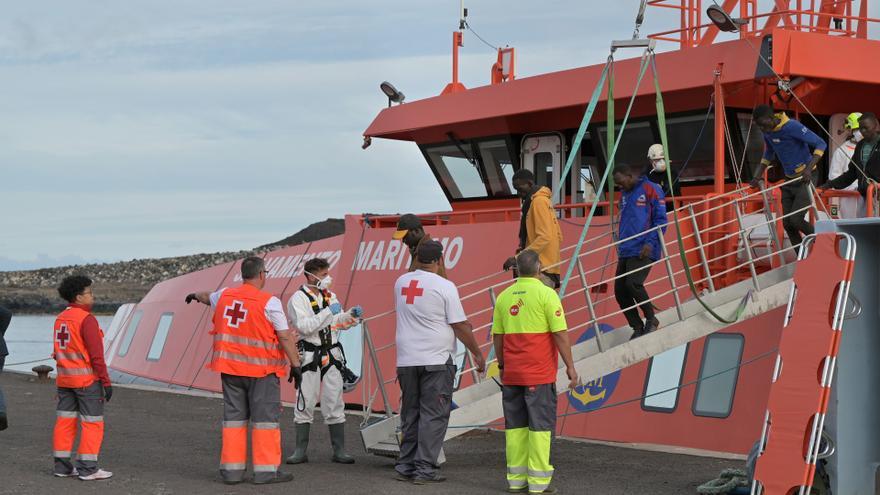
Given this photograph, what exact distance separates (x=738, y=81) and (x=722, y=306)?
3174mm

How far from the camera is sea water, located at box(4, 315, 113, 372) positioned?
43069 millimetres

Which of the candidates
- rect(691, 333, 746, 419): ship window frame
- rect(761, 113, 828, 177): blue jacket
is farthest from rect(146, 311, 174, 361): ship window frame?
rect(761, 113, 828, 177): blue jacket

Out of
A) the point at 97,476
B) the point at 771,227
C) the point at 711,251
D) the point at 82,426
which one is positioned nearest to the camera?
the point at 97,476

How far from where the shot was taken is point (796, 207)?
36.8 ft

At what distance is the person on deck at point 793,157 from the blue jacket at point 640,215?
1.04m

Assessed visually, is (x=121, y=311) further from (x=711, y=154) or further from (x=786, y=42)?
(x=786, y=42)

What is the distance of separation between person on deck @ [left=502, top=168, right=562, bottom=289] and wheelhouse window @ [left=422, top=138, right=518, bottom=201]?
5.53 metres

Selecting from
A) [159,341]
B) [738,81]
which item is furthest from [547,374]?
Answer: [159,341]

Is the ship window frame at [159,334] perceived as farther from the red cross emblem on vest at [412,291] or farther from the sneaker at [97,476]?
the red cross emblem on vest at [412,291]

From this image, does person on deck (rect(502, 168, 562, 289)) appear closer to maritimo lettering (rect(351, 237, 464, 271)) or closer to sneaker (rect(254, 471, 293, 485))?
sneaker (rect(254, 471, 293, 485))

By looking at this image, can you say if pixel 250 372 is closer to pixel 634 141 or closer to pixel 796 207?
pixel 796 207

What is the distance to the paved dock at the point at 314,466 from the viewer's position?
31.5 ft

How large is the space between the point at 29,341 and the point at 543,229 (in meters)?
54.3

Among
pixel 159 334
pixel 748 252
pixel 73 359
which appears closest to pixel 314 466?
pixel 73 359
